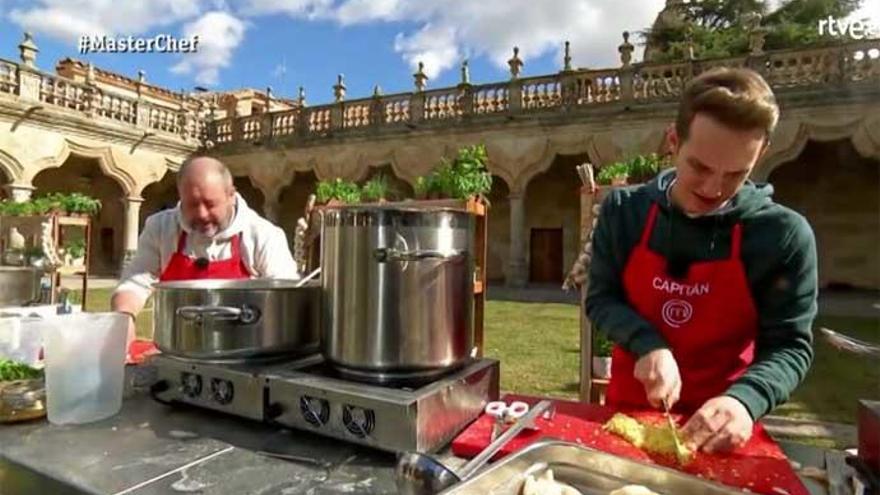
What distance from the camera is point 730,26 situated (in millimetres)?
17750

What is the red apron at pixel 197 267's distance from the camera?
224 cm

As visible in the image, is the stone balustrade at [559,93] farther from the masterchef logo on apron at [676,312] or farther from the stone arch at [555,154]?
the masterchef logo on apron at [676,312]

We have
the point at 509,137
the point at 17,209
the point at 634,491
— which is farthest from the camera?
the point at 509,137

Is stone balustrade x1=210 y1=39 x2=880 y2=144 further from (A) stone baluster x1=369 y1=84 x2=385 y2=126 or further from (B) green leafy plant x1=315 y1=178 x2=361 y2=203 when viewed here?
(B) green leafy plant x1=315 y1=178 x2=361 y2=203

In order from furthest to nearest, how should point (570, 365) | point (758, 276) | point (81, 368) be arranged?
point (570, 365)
point (758, 276)
point (81, 368)

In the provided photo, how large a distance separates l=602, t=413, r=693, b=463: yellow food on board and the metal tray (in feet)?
0.62

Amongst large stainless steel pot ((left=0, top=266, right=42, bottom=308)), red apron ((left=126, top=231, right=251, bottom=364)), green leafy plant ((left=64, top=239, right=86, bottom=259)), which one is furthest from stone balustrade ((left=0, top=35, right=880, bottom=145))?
red apron ((left=126, top=231, right=251, bottom=364))

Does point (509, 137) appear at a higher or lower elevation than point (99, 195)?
higher

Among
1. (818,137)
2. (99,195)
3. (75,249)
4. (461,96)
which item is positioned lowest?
(75,249)

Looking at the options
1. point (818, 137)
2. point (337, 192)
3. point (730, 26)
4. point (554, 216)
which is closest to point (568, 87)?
point (554, 216)

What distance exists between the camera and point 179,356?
47.1 inches

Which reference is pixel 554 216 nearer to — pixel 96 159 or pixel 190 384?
pixel 96 159

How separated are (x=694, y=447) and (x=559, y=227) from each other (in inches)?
585

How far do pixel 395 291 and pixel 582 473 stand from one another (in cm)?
46
